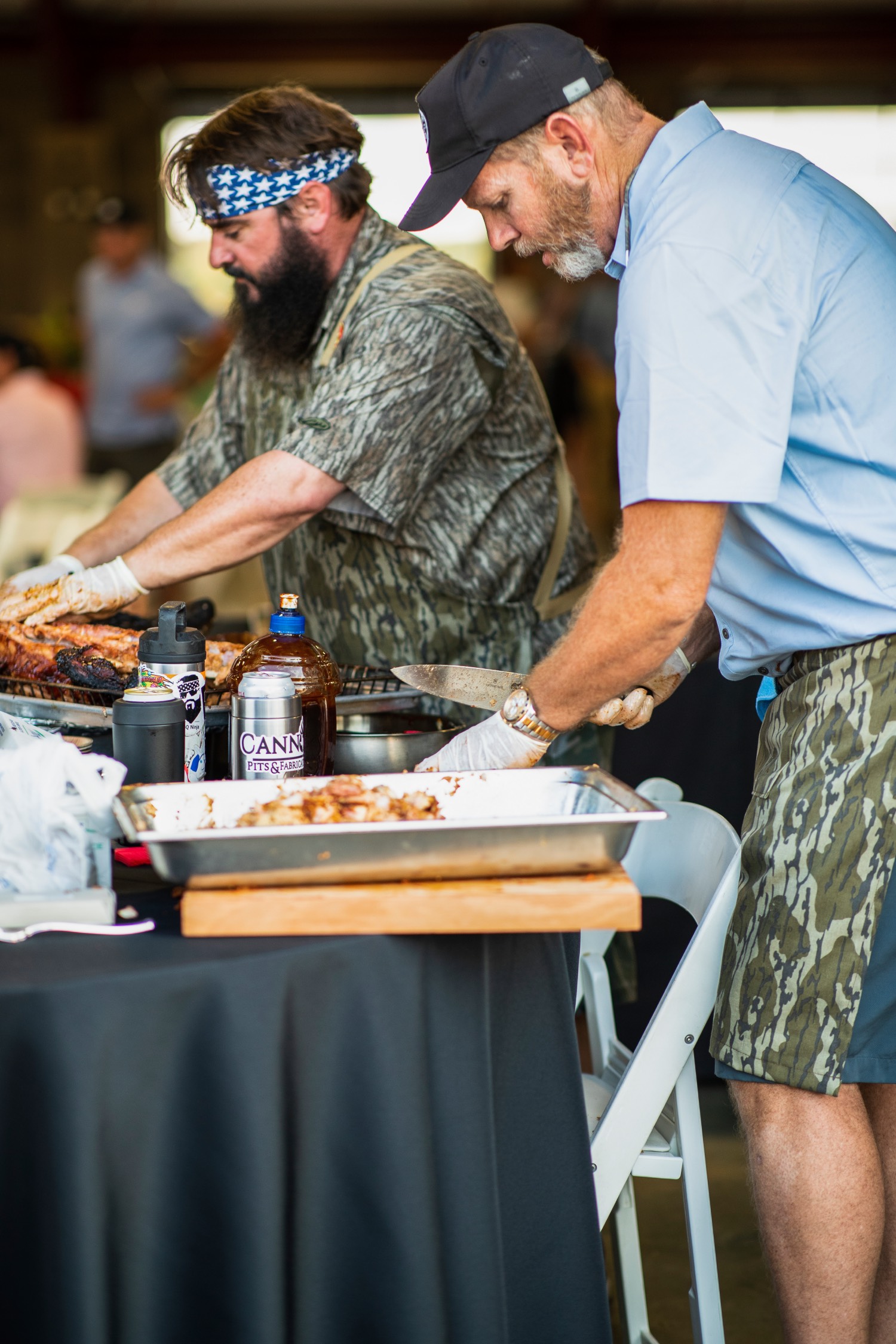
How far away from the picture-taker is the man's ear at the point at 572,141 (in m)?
1.52

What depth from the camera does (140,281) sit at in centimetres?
730

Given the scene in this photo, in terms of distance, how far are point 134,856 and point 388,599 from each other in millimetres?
1073

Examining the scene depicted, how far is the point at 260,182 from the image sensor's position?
229 cm

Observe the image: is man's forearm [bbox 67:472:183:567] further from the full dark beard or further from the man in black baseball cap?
the man in black baseball cap

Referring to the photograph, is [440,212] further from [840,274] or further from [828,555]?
[828,555]

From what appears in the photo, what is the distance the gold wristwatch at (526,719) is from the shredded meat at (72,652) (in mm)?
484

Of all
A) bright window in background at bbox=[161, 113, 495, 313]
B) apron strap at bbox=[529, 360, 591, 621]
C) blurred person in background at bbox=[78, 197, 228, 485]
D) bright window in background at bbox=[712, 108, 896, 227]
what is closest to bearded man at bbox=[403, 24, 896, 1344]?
apron strap at bbox=[529, 360, 591, 621]

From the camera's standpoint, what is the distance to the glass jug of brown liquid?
5.45 ft

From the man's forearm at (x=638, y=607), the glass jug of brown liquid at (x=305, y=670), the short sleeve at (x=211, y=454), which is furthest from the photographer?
the short sleeve at (x=211, y=454)

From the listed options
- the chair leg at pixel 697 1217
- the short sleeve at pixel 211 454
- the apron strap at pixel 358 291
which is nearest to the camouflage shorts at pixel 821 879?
the chair leg at pixel 697 1217

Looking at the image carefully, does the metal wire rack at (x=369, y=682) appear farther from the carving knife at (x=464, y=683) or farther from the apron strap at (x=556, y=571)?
the apron strap at (x=556, y=571)

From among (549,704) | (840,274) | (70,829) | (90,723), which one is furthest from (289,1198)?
(840,274)

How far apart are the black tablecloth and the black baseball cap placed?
89cm

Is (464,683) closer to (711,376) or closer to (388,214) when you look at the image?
(711,376)
